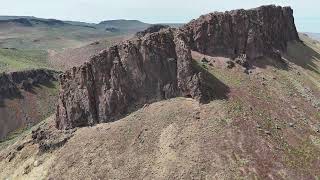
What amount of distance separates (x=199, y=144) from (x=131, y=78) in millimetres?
17283

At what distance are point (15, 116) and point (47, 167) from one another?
Answer: 96.7 meters

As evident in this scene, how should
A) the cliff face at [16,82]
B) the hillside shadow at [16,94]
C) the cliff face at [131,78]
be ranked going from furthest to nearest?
the cliff face at [16,82], the hillside shadow at [16,94], the cliff face at [131,78]

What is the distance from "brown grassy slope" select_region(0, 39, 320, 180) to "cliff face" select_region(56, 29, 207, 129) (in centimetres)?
→ 237

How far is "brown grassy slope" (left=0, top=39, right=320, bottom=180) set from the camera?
7006cm

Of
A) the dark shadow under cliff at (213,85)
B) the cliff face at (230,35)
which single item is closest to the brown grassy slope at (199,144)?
the dark shadow under cliff at (213,85)

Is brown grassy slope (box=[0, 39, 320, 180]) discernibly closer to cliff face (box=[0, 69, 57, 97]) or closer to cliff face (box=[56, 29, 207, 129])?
cliff face (box=[56, 29, 207, 129])

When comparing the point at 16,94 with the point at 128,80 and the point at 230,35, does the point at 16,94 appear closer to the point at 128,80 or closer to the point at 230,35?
the point at 230,35

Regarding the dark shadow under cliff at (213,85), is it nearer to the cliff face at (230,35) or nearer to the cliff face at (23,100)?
the cliff face at (230,35)

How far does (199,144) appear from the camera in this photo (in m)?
72.9

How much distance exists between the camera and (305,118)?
279ft

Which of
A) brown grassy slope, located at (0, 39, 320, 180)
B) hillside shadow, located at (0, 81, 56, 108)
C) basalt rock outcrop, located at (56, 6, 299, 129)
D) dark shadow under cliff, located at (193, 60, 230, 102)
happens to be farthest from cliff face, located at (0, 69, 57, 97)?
dark shadow under cliff, located at (193, 60, 230, 102)

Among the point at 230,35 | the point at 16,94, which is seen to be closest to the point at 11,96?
the point at 16,94

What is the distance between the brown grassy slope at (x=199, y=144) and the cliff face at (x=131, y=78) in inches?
93.5

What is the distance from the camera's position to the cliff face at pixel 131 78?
8244 centimetres
